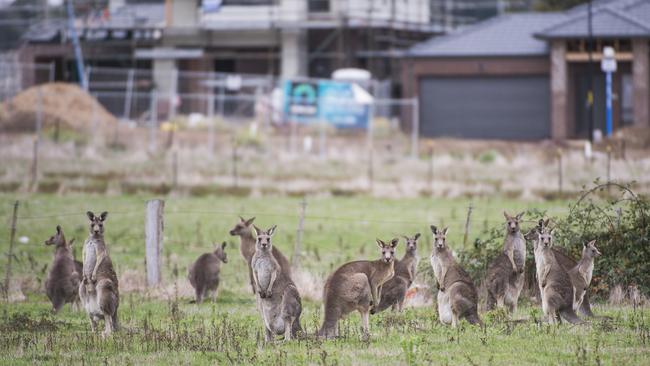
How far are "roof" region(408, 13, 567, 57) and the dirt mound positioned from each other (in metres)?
14.5

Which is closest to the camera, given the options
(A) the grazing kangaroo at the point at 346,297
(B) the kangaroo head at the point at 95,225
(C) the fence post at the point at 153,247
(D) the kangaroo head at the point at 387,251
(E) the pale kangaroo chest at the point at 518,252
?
(A) the grazing kangaroo at the point at 346,297

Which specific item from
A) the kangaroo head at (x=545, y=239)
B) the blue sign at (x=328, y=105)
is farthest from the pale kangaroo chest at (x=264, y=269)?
the blue sign at (x=328, y=105)

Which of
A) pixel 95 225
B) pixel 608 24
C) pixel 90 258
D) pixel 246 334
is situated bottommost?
pixel 246 334

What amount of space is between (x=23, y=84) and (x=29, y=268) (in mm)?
47275

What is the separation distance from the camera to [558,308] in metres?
15.2

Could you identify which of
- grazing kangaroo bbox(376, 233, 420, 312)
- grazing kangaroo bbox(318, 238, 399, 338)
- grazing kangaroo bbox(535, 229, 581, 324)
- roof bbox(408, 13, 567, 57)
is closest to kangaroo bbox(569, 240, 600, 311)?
grazing kangaroo bbox(535, 229, 581, 324)

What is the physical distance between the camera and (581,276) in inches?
622

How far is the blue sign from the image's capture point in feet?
177

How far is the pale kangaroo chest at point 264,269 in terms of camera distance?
571 inches

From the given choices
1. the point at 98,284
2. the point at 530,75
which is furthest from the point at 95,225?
the point at 530,75

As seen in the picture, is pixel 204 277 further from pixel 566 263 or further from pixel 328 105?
pixel 328 105

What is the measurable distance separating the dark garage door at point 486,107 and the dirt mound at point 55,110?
14423 millimetres

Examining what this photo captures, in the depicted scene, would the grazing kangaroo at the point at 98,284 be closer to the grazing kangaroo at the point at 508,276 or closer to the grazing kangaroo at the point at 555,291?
the grazing kangaroo at the point at 508,276

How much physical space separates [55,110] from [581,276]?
40346mm
